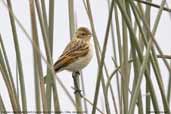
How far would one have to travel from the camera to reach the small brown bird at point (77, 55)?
13.8 feet

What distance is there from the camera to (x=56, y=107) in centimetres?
242

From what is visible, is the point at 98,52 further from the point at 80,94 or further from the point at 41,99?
the point at 41,99

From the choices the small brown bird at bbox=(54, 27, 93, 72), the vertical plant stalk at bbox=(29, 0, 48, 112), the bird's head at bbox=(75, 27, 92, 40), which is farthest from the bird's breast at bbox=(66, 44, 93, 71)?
the vertical plant stalk at bbox=(29, 0, 48, 112)

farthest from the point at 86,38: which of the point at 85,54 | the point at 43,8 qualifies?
the point at 43,8

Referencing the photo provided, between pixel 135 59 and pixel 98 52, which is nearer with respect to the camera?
pixel 135 59

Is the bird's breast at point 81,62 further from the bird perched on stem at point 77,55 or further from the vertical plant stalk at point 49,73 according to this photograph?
the vertical plant stalk at point 49,73

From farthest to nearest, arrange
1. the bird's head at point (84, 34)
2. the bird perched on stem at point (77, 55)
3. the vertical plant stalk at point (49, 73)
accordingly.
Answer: the bird's head at point (84, 34) → the bird perched on stem at point (77, 55) → the vertical plant stalk at point (49, 73)

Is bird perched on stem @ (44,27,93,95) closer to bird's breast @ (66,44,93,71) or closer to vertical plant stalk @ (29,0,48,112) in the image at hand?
bird's breast @ (66,44,93,71)

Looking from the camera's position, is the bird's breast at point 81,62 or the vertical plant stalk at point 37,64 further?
the bird's breast at point 81,62

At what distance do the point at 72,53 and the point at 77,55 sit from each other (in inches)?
2.1

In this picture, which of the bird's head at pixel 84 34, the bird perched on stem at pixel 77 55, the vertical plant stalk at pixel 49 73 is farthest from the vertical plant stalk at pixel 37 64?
the bird's head at pixel 84 34

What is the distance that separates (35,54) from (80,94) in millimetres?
540

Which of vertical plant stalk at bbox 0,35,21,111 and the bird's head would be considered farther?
the bird's head

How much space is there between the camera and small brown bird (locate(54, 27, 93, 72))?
4191 millimetres
